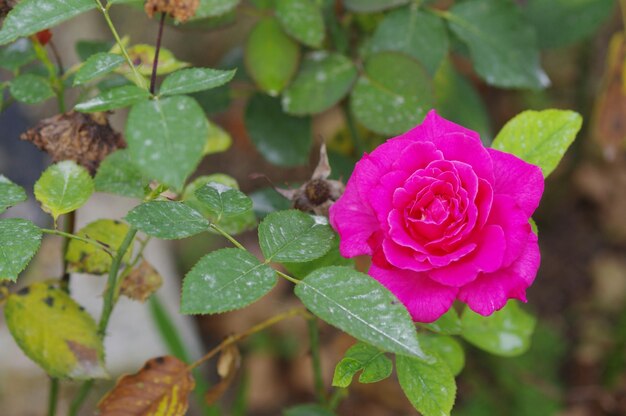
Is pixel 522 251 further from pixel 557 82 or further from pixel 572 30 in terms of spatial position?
pixel 557 82

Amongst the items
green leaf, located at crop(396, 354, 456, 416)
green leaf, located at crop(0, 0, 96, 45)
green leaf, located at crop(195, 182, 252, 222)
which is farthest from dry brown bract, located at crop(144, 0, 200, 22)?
green leaf, located at crop(396, 354, 456, 416)

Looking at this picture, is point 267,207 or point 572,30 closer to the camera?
point 267,207

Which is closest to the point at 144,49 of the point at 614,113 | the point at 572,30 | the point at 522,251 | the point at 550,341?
the point at 522,251

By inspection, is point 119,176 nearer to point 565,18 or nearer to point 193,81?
point 193,81

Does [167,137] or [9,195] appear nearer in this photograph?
[167,137]

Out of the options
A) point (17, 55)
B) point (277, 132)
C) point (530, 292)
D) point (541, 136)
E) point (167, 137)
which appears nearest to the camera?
point (167, 137)

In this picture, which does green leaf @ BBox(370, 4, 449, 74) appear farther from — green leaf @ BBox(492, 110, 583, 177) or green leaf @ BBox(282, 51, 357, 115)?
green leaf @ BBox(492, 110, 583, 177)

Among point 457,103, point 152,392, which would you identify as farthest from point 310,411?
point 457,103
